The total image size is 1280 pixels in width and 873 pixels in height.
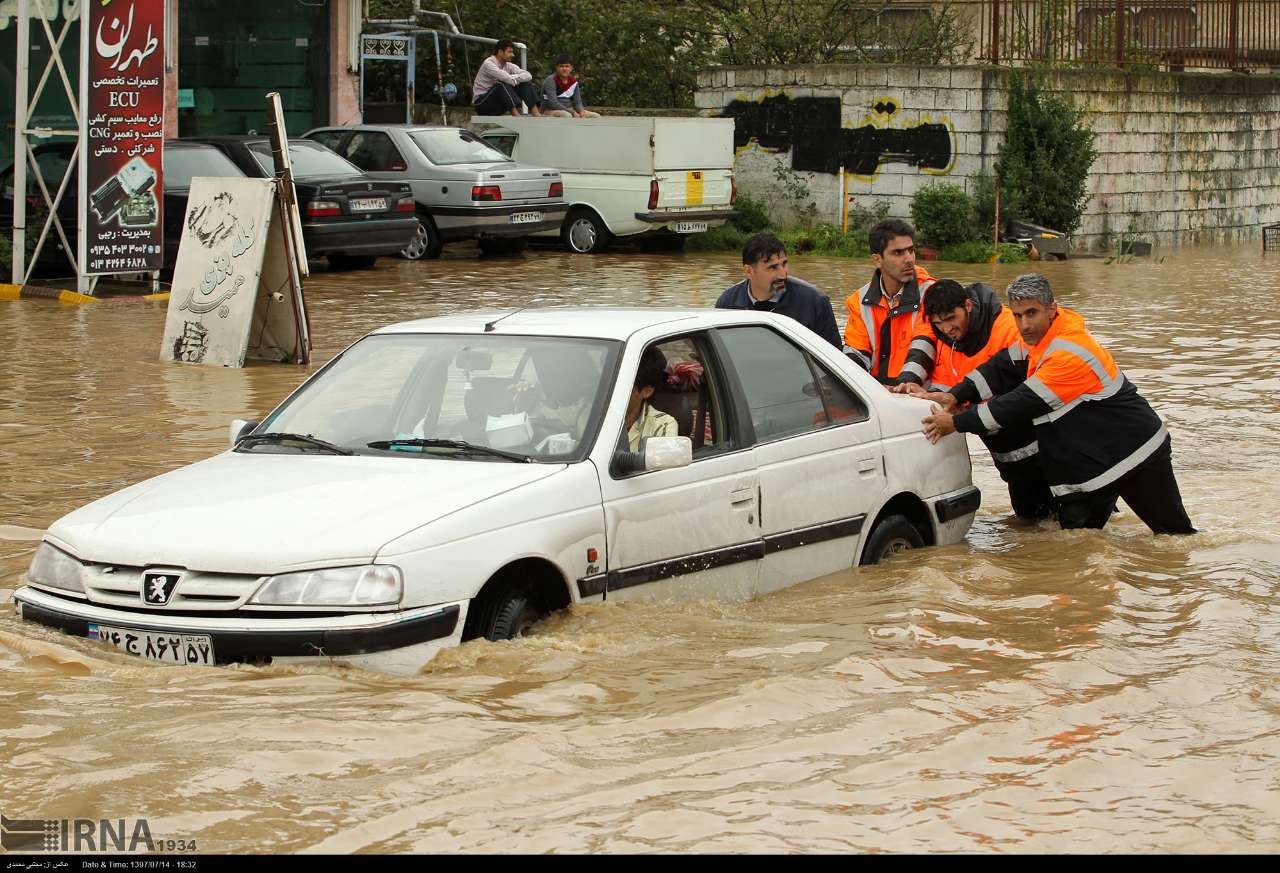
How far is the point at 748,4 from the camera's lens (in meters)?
31.0

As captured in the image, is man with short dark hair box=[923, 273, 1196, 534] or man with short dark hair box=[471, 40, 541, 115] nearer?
man with short dark hair box=[923, 273, 1196, 534]

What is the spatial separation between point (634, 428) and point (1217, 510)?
4.25 meters

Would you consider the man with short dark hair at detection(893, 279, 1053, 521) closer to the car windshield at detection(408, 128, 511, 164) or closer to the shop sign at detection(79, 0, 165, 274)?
the shop sign at detection(79, 0, 165, 274)

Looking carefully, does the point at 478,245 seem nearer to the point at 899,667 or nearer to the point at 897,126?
the point at 897,126

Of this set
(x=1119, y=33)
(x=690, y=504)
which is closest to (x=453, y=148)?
(x=1119, y=33)

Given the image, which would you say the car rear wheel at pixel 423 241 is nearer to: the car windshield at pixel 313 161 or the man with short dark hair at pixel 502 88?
→ the car windshield at pixel 313 161

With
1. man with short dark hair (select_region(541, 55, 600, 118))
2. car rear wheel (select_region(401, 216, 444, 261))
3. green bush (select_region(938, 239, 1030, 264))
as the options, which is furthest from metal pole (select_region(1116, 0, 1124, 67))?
car rear wheel (select_region(401, 216, 444, 261))

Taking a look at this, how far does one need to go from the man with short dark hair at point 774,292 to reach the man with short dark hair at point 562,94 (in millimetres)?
18549

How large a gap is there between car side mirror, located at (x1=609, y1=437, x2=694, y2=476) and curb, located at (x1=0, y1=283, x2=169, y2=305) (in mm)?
13365

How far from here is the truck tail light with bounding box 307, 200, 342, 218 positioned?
67.4 ft

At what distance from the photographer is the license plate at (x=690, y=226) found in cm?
2534

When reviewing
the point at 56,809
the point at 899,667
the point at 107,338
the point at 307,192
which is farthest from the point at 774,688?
the point at 307,192

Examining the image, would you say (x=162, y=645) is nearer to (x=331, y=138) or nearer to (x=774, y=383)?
(x=774, y=383)

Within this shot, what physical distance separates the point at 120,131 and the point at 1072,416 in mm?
12270
